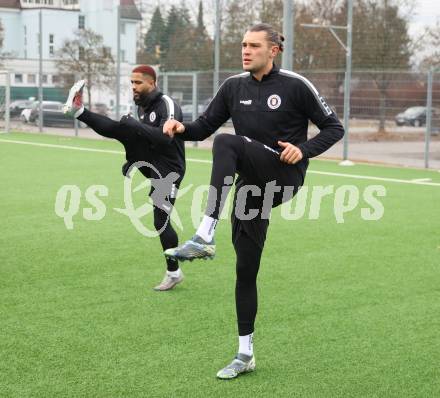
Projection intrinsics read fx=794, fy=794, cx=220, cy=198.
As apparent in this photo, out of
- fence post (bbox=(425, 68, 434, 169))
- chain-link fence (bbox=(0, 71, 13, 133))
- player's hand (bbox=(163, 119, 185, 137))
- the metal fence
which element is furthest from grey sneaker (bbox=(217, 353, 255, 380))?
chain-link fence (bbox=(0, 71, 13, 133))

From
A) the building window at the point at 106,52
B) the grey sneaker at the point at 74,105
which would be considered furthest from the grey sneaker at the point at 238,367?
the building window at the point at 106,52

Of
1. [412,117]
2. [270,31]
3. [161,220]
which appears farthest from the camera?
[412,117]

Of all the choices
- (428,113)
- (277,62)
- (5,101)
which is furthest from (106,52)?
(428,113)

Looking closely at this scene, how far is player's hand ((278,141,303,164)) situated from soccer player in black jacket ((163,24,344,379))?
0.01 metres

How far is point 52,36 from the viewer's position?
42750 millimetres

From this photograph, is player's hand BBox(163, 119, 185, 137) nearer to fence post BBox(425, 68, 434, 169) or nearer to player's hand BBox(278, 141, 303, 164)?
player's hand BBox(278, 141, 303, 164)

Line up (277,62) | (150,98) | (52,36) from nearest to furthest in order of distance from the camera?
1. (150,98)
2. (277,62)
3. (52,36)

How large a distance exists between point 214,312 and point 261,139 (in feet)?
6.20

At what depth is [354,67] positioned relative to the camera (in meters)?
24.4

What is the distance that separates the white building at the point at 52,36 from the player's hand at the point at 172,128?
80.5ft

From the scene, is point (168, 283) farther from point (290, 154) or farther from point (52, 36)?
point (52, 36)

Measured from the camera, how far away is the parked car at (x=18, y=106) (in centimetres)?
3423

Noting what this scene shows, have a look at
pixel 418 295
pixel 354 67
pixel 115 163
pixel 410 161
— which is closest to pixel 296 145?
pixel 418 295

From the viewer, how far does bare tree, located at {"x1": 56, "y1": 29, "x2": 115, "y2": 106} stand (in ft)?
101
